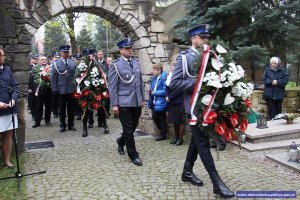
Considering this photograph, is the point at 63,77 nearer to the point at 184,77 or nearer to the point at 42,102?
the point at 42,102

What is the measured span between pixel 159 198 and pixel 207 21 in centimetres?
613

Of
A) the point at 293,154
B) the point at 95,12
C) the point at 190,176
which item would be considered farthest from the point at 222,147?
the point at 95,12

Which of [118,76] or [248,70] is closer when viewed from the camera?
[118,76]

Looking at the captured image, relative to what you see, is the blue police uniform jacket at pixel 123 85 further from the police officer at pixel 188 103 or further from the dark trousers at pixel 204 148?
the dark trousers at pixel 204 148

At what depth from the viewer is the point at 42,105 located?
961 centimetres

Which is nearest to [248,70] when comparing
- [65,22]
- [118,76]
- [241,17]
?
[241,17]

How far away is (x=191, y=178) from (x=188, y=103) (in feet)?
3.13

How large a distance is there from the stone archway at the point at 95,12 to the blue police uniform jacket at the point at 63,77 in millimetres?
1556

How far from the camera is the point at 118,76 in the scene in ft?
18.7

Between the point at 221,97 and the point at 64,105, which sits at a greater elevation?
the point at 221,97

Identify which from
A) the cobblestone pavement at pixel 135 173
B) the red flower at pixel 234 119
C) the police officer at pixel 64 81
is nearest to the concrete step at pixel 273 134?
the cobblestone pavement at pixel 135 173

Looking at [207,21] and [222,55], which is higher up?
[207,21]

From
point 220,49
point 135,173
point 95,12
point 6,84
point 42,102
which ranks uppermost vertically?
point 95,12

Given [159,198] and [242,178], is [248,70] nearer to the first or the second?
[242,178]
